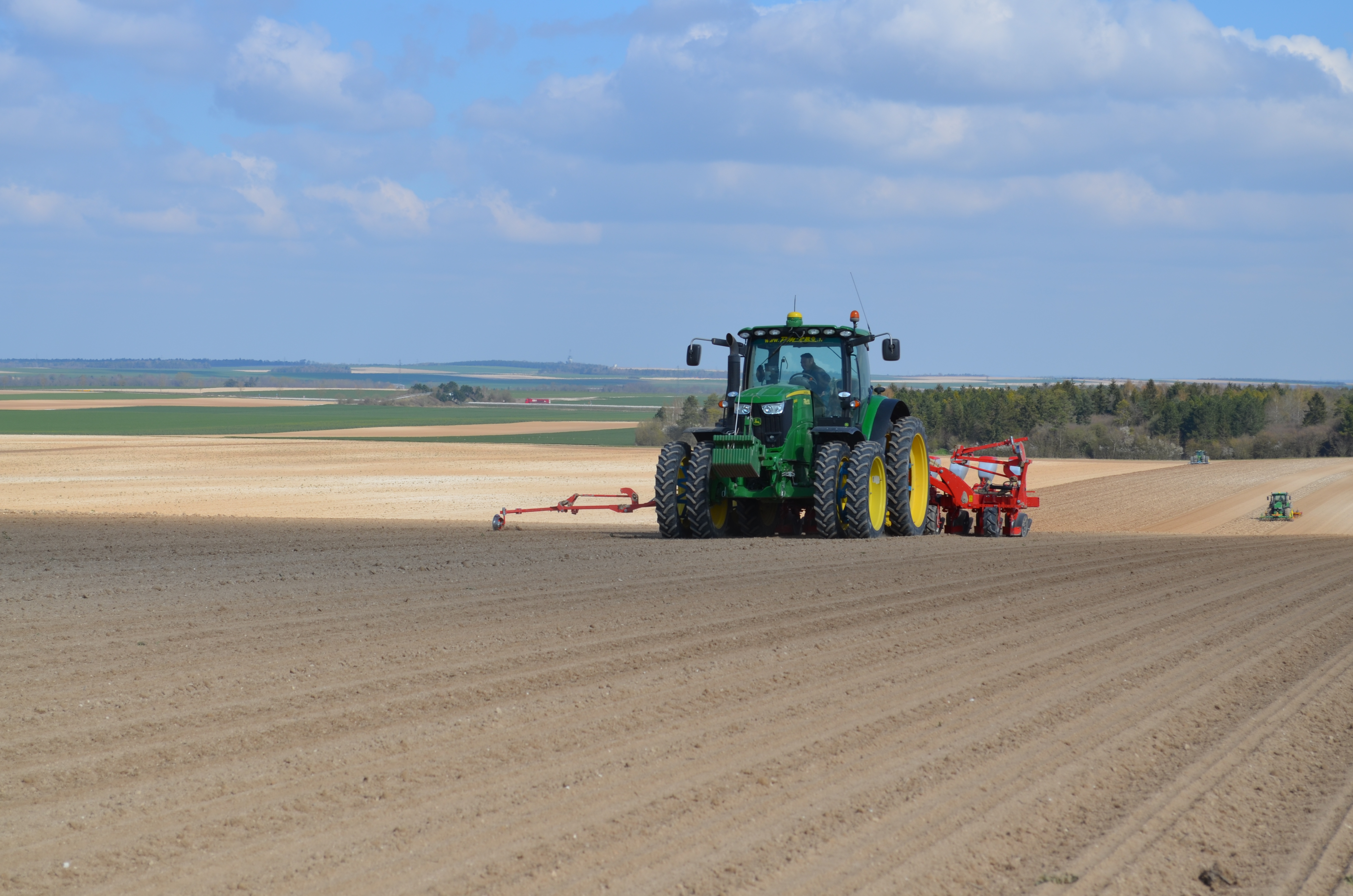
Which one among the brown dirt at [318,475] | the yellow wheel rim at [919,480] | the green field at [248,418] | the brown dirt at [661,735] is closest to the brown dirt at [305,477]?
the brown dirt at [318,475]

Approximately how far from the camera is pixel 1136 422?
79.4 metres

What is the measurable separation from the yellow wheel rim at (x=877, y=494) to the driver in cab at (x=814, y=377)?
1125mm

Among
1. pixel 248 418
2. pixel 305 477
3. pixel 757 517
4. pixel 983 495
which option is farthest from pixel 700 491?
pixel 248 418

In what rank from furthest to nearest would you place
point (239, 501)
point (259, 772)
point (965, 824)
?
point (239, 501), point (259, 772), point (965, 824)

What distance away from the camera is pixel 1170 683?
7.70 m

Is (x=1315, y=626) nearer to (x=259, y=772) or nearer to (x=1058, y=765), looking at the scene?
(x=1058, y=765)

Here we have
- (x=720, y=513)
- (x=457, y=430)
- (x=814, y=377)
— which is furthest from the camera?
(x=457, y=430)

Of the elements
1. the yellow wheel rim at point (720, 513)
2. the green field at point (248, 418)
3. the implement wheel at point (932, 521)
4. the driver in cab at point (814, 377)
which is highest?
the driver in cab at point (814, 377)

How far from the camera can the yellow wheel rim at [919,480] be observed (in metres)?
17.2

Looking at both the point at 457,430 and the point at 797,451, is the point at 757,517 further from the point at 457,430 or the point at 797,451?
the point at 457,430

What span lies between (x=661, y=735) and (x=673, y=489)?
30.0 feet

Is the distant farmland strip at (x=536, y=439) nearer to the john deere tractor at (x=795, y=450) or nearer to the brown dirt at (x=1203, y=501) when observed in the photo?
the brown dirt at (x=1203, y=501)

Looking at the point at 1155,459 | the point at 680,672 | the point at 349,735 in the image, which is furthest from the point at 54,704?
the point at 1155,459

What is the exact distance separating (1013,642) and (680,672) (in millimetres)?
2682
